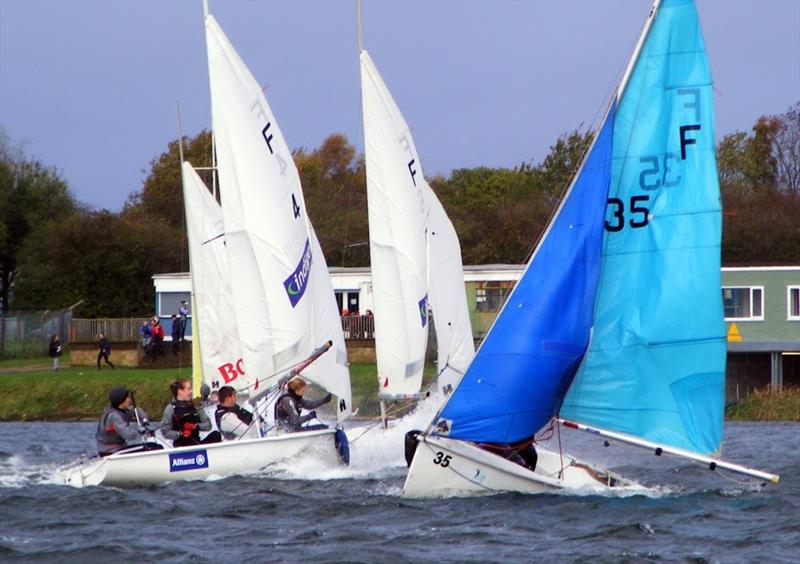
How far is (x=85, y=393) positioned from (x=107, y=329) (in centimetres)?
1086

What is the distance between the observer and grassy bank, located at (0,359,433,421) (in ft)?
132

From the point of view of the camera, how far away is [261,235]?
82.3ft

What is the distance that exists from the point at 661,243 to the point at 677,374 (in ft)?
5.17

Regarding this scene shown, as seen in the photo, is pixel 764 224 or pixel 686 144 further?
pixel 764 224

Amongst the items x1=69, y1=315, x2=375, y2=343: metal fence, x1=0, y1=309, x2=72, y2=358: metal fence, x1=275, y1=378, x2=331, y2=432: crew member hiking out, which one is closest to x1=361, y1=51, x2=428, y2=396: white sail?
x1=275, y1=378, x2=331, y2=432: crew member hiking out

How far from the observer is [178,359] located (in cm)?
4859

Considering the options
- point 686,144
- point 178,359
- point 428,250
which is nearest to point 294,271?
point 428,250

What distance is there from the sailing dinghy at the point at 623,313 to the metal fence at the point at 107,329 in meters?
34.4

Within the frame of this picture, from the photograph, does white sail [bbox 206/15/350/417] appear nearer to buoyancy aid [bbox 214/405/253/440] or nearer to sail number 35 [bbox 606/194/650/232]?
buoyancy aid [bbox 214/405/253/440]

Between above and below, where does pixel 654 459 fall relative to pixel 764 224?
below

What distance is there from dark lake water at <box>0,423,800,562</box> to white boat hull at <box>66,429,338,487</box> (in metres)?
0.24

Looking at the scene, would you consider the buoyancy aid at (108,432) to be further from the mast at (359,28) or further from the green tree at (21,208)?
the green tree at (21,208)

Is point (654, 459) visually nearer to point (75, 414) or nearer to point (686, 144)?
point (686, 144)

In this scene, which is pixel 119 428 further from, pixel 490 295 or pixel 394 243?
pixel 490 295
